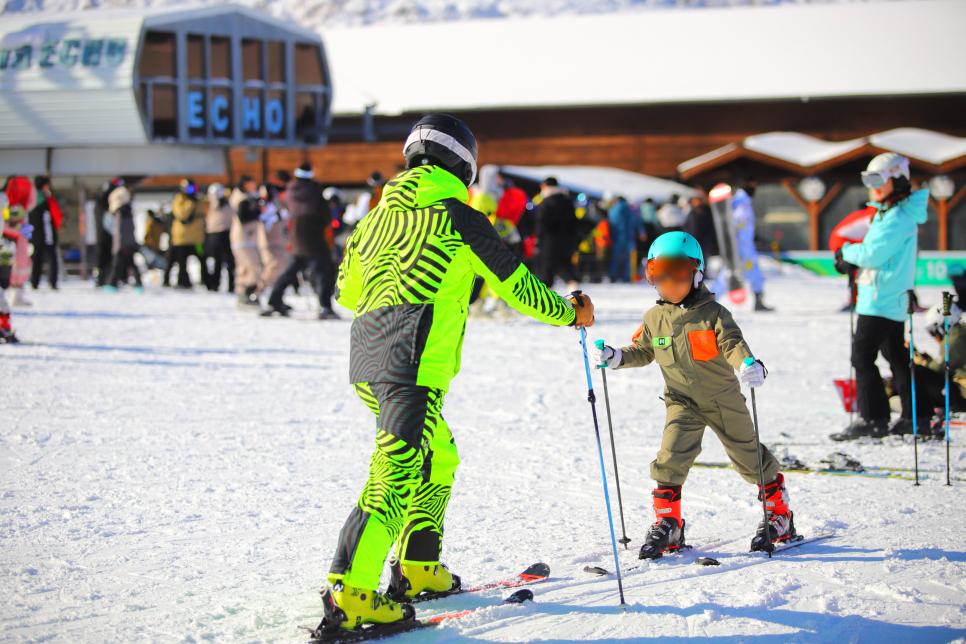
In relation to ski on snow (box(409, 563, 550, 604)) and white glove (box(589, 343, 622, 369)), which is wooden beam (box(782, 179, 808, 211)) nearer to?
white glove (box(589, 343, 622, 369))

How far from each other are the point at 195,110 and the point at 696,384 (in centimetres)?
1931

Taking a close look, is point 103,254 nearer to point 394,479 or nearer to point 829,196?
point 394,479

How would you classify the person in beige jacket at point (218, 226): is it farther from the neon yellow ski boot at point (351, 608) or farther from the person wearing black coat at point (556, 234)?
the neon yellow ski boot at point (351, 608)

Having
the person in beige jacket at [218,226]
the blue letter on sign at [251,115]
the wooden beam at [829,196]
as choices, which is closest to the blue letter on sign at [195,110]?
the blue letter on sign at [251,115]

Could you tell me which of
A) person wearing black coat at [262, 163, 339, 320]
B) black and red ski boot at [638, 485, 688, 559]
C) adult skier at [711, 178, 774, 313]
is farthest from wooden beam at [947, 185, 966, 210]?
black and red ski boot at [638, 485, 688, 559]

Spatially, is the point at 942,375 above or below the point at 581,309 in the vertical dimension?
below

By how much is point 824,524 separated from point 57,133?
20.1m

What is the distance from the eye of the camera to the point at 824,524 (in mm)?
3576

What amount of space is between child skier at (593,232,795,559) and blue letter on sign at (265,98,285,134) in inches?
771

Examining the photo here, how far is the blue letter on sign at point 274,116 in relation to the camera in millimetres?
Answer: 21375

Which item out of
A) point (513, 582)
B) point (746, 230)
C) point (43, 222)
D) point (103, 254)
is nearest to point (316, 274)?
point (43, 222)

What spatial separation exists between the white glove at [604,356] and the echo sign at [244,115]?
1909 centimetres

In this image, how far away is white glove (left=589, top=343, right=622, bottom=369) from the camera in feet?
10.4

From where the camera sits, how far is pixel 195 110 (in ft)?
66.6
